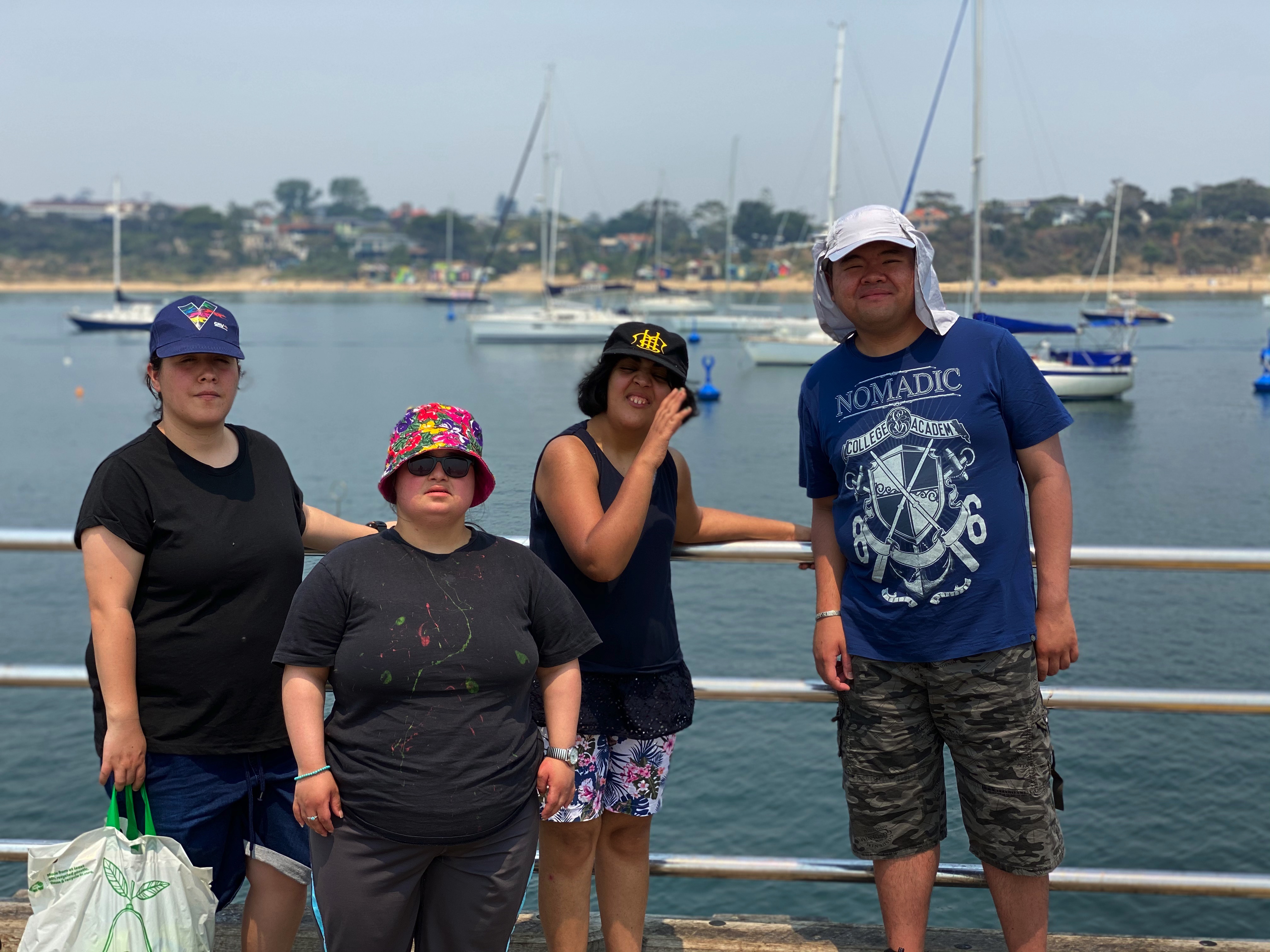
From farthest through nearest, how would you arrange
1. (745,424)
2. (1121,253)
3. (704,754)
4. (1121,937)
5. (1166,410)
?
(1121,253) → (1166,410) → (745,424) → (704,754) → (1121,937)

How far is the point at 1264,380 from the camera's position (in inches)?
1633

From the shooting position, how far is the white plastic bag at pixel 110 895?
2.45 metres

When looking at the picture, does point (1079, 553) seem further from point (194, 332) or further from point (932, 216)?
point (932, 216)

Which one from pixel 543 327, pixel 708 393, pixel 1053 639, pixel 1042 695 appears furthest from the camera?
pixel 543 327

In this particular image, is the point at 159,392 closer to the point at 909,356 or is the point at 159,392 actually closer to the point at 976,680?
the point at 909,356

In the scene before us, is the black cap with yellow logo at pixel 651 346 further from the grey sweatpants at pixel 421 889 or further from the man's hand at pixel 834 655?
the grey sweatpants at pixel 421 889

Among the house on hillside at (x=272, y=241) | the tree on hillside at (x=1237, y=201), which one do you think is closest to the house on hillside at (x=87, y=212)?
the house on hillside at (x=272, y=241)

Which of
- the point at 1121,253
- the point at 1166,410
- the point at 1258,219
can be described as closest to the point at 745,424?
the point at 1166,410

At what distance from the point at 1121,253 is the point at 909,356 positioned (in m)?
88.9

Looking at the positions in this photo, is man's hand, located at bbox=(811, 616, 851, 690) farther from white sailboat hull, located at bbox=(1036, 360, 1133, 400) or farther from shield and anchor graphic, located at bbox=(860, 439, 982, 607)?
white sailboat hull, located at bbox=(1036, 360, 1133, 400)

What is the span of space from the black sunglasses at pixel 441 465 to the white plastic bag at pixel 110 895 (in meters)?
0.94

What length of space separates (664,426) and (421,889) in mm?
1109

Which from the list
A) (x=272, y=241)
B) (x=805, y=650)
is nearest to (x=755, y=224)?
(x=272, y=241)

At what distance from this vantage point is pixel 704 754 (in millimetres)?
10688
